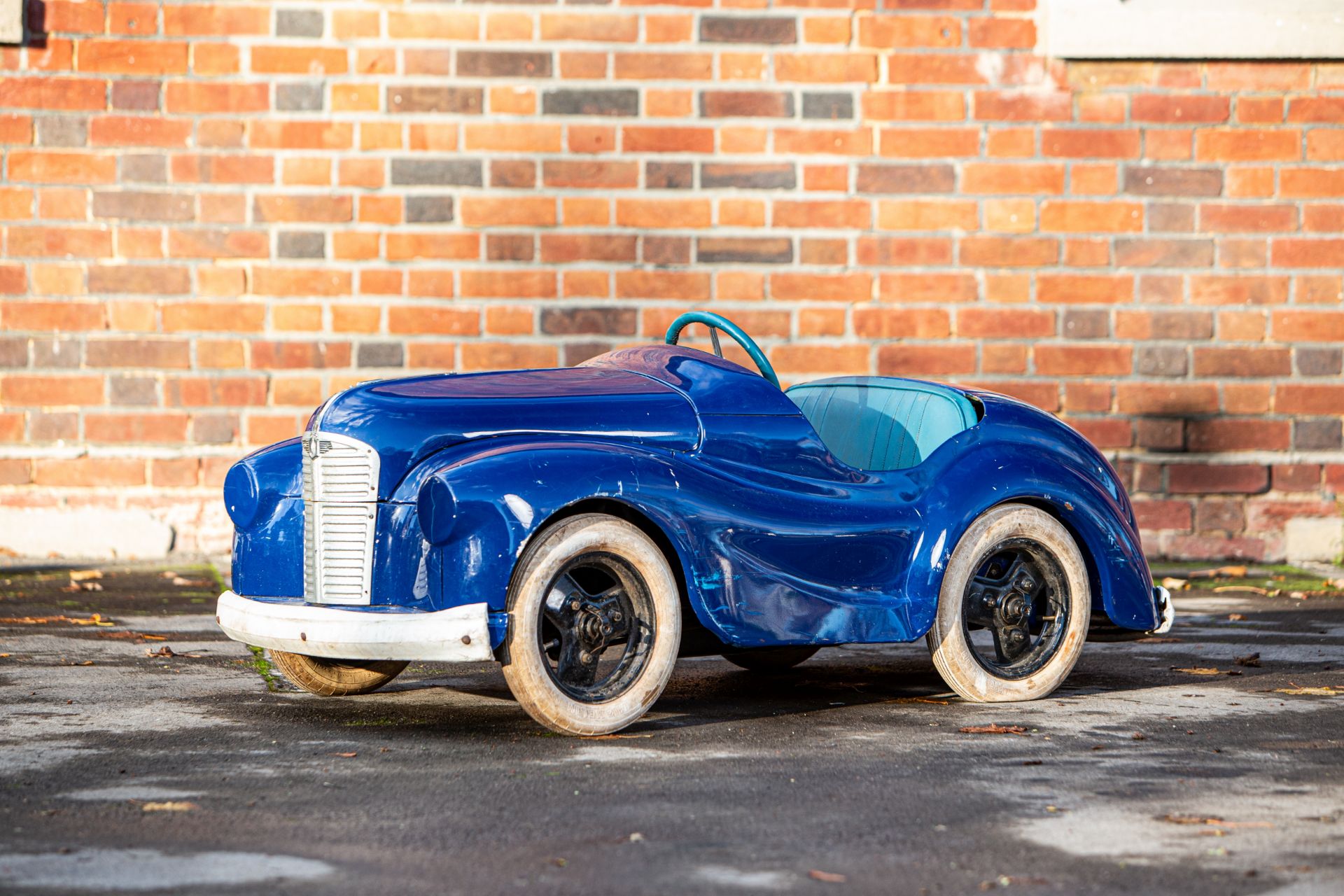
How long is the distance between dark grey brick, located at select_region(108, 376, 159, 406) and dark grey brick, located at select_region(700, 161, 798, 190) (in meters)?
3.17

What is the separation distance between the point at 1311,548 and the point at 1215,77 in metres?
2.69

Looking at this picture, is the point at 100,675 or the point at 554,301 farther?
the point at 554,301

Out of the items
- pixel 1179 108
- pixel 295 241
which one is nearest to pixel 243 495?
pixel 295 241

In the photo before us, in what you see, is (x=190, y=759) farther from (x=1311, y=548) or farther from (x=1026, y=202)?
(x=1311, y=548)

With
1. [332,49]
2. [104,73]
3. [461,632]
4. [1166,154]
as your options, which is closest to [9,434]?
[104,73]

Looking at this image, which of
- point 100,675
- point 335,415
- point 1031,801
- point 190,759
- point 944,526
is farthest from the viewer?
point 100,675

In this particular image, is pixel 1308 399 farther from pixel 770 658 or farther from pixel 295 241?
pixel 295 241

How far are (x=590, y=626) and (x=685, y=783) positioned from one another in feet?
2.38

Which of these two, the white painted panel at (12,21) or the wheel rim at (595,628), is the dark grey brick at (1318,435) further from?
the white painted panel at (12,21)

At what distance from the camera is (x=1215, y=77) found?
9.52 metres

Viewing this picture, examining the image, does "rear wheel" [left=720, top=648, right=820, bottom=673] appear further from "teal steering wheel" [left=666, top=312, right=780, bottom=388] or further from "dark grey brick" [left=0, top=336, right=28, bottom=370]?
"dark grey brick" [left=0, top=336, right=28, bottom=370]

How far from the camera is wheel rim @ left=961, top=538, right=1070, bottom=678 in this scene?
5.71m

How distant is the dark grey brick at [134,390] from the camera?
30.2 feet

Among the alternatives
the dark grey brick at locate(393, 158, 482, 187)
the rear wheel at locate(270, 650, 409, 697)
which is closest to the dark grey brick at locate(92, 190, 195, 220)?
the dark grey brick at locate(393, 158, 482, 187)
